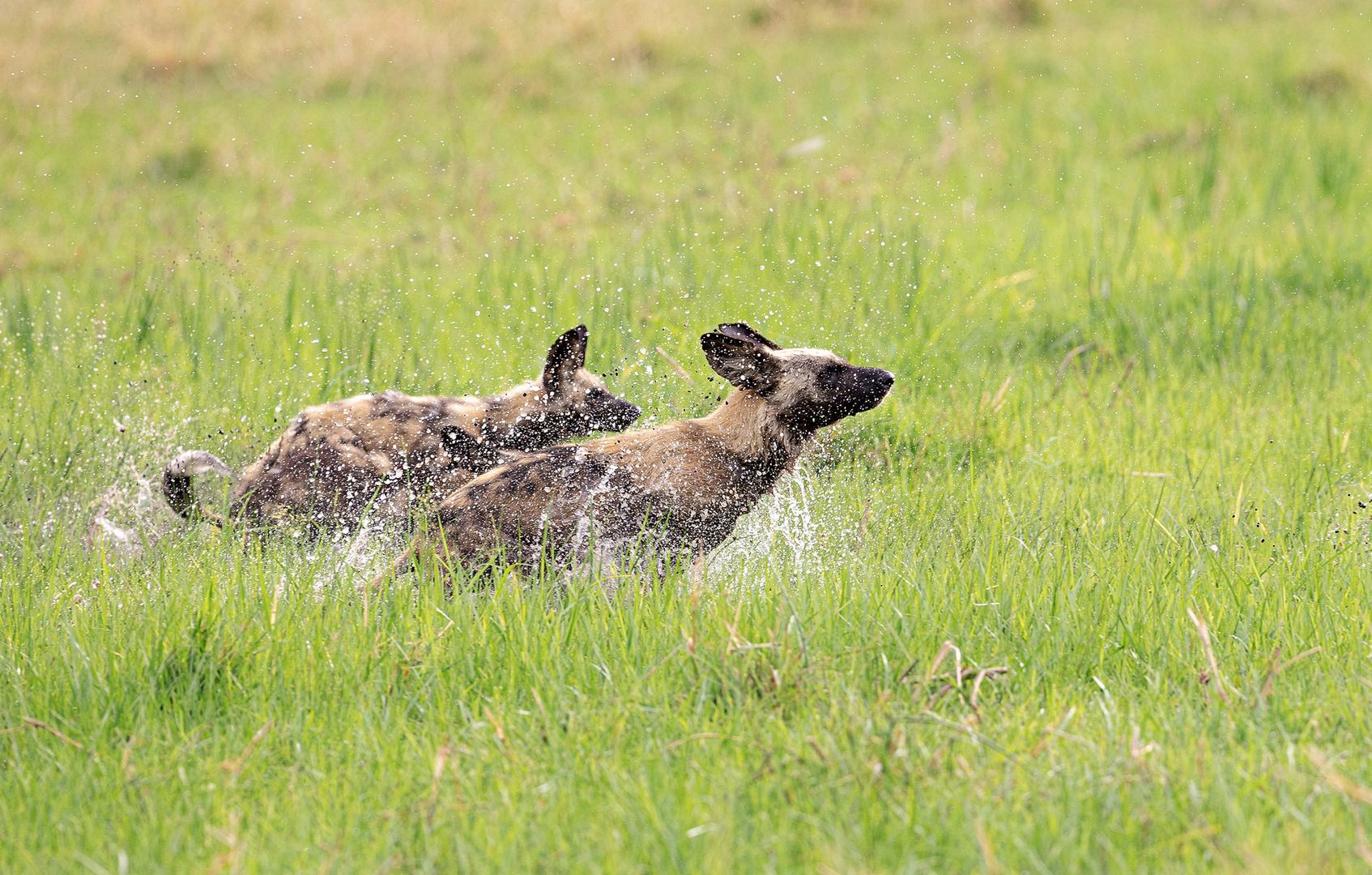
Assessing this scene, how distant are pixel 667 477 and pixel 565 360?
126 centimetres

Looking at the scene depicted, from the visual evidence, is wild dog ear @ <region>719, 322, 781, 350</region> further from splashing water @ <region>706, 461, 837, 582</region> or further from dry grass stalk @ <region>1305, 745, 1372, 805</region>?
dry grass stalk @ <region>1305, 745, 1372, 805</region>

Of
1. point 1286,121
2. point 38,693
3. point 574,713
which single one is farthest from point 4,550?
point 1286,121

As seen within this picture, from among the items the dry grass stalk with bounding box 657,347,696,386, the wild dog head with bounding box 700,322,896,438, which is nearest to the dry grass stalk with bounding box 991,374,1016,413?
the wild dog head with bounding box 700,322,896,438

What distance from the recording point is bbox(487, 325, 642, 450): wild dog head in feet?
21.9

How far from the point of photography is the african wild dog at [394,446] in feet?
20.1

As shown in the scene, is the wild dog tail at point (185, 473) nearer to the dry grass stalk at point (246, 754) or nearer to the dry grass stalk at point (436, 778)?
the dry grass stalk at point (246, 754)

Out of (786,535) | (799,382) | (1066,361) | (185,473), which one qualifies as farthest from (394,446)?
(1066,361)

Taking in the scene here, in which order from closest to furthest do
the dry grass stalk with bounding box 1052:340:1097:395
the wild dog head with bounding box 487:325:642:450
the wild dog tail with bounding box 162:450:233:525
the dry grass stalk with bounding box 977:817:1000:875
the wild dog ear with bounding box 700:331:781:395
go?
the dry grass stalk with bounding box 977:817:1000:875, the wild dog ear with bounding box 700:331:781:395, the wild dog tail with bounding box 162:450:233:525, the wild dog head with bounding box 487:325:642:450, the dry grass stalk with bounding box 1052:340:1097:395

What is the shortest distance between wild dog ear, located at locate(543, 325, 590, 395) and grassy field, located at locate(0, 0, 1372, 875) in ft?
1.71

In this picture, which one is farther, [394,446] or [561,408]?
[561,408]

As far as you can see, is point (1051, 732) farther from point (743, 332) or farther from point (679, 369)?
point (679, 369)

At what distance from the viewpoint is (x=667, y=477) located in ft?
18.4

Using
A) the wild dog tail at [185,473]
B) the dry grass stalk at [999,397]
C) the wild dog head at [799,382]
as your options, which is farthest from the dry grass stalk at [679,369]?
the wild dog tail at [185,473]

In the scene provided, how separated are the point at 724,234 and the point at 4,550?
520 cm
